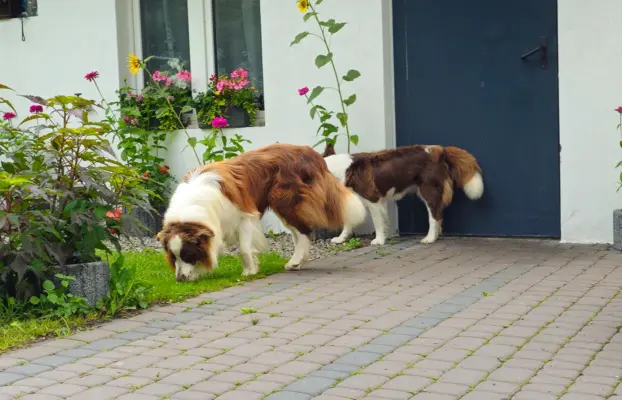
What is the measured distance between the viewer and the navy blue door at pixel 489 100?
898 cm

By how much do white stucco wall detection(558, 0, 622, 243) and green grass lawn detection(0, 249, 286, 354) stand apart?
9.19 ft

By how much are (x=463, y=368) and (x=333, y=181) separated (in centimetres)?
346

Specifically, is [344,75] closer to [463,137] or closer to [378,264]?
[463,137]

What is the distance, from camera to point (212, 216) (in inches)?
280

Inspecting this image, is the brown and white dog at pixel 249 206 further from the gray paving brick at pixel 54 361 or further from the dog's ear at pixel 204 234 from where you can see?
the gray paving brick at pixel 54 361

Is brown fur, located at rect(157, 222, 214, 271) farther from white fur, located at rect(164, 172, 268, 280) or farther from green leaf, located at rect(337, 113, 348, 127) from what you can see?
green leaf, located at rect(337, 113, 348, 127)

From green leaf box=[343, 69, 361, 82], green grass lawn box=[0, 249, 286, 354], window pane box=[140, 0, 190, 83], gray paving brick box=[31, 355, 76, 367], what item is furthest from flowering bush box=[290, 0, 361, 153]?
gray paving brick box=[31, 355, 76, 367]

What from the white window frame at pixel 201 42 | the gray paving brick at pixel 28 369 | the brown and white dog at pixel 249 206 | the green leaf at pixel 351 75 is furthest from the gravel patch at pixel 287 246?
the gray paving brick at pixel 28 369

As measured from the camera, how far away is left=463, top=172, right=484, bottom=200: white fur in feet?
29.8

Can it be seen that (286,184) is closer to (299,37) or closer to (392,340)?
(299,37)

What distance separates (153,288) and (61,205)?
1059mm

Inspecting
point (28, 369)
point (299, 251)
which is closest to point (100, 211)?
point (28, 369)

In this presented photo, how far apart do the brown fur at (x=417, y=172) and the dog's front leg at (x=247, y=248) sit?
1846 millimetres

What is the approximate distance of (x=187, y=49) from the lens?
11.0 meters
